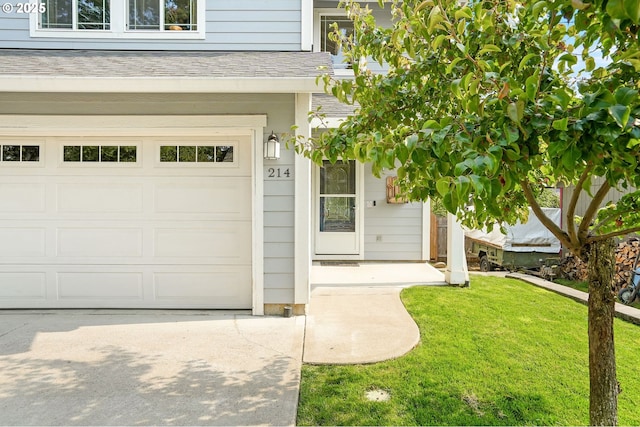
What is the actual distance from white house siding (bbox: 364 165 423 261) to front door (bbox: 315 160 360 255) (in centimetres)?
26

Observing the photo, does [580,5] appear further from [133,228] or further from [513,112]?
[133,228]

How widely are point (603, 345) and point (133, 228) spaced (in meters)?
4.82

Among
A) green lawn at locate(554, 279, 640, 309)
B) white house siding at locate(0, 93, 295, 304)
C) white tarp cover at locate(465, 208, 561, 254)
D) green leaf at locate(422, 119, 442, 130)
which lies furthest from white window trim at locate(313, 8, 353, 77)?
green leaf at locate(422, 119, 442, 130)

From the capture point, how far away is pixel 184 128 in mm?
4746

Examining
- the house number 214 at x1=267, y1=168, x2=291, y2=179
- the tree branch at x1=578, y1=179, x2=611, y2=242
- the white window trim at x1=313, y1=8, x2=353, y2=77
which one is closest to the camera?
the tree branch at x1=578, y1=179, x2=611, y2=242

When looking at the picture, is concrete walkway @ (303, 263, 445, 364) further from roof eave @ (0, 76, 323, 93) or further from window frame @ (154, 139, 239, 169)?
roof eave @ (0, 76, 323, 93)

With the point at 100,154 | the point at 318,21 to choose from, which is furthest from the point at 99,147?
the point at 318,21

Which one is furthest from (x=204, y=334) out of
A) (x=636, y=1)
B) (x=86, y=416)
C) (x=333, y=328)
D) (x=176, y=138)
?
(x=636, y=1)

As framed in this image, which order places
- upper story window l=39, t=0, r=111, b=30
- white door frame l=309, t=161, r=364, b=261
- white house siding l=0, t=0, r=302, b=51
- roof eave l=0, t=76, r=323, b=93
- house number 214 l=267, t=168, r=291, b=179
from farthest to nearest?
white door frame l=309, t=161, r=364, b=261 → upper story window l=39, t=0, r=111, b=30 → white house siding l=0, t=0, r=302, b=51 → house number 214 l=267, t=168, r=291, b=179 → roof eave l=0, t=76, r=323, b=93

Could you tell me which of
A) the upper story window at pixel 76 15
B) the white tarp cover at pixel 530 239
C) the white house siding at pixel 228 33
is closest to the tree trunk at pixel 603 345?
the white house siding at pixel 228 33

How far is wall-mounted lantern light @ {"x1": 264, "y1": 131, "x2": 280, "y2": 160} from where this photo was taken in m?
4.66

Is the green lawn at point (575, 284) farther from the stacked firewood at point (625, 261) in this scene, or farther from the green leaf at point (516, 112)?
the green leaf at point (516, 112)

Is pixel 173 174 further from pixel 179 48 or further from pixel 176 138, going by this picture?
pixel 179 48

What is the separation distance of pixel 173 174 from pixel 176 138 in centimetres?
45
